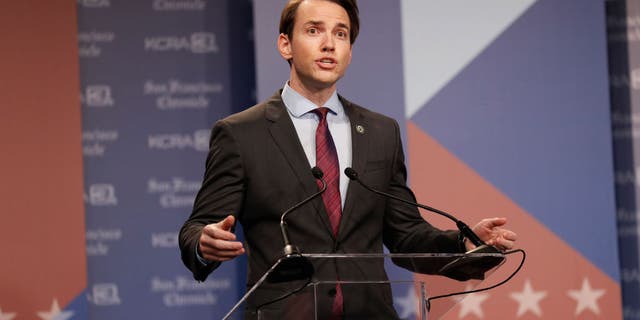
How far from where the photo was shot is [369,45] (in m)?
4.11

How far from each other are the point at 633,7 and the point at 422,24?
122 centimetres

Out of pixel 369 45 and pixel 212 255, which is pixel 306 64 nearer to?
pixel 212 255

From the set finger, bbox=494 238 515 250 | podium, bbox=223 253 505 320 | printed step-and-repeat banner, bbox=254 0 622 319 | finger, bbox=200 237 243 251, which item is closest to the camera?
podium, bbox=223 253 505 320

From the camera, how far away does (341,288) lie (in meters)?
1.91

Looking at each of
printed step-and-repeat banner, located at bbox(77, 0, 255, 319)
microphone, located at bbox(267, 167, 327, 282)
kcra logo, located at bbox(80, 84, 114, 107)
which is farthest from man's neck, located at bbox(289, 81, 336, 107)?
kcra logo, located at bbox(80, 84, 114, 107)

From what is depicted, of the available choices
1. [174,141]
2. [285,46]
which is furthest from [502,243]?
[174,141]

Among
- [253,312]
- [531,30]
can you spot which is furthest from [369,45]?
[253,312]

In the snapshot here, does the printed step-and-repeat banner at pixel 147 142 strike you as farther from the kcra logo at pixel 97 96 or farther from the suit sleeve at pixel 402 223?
the suit sleeve at pixel 402 223

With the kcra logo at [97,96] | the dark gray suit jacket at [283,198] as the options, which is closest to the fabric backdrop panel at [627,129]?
the dark gray suit jacket at [283,198]

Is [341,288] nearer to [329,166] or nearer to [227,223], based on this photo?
[227,223]

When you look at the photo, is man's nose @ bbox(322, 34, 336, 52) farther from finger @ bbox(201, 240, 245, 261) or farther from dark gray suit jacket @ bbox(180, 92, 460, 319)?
finger @ bbox(201, 240, 245, 261)

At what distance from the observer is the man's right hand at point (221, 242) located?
2.07 metres

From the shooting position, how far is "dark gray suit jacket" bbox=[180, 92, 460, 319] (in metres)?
2.53

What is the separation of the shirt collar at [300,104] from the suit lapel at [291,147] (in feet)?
0.09
